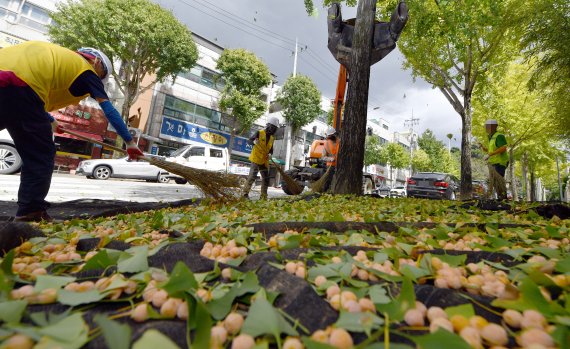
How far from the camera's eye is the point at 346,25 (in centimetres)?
641

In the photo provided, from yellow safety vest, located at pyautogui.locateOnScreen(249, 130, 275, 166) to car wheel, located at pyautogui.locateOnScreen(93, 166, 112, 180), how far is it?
8.04m

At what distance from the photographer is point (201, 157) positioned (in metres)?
13.1

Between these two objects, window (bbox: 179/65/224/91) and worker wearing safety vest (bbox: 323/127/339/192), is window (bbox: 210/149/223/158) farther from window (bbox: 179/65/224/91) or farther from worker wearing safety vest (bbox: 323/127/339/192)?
window (bbox: 179/65/224/91)

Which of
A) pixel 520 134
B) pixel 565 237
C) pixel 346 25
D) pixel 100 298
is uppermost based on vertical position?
pixel 520 134

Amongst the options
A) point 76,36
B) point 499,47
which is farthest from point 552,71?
point 76,36

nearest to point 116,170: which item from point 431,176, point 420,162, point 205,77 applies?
point 431,176

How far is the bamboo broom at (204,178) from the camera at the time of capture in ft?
12.6

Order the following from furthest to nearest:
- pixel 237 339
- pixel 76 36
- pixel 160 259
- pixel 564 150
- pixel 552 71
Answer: pixel 564 150 < pixel 76 36 < pixel 552 71 < pixel 160 259 < pixel 237 339

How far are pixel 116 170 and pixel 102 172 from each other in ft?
1.56

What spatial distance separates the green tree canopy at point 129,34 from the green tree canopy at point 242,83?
218 inches

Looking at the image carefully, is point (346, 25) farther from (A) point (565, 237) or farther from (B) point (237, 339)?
(B) point (237, 339)

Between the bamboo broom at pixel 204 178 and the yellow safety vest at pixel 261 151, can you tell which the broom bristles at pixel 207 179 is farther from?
the yellow safety vest at pixel 261 151

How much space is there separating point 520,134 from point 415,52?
34.3 feet

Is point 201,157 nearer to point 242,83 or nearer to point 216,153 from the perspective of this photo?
point 216,153
